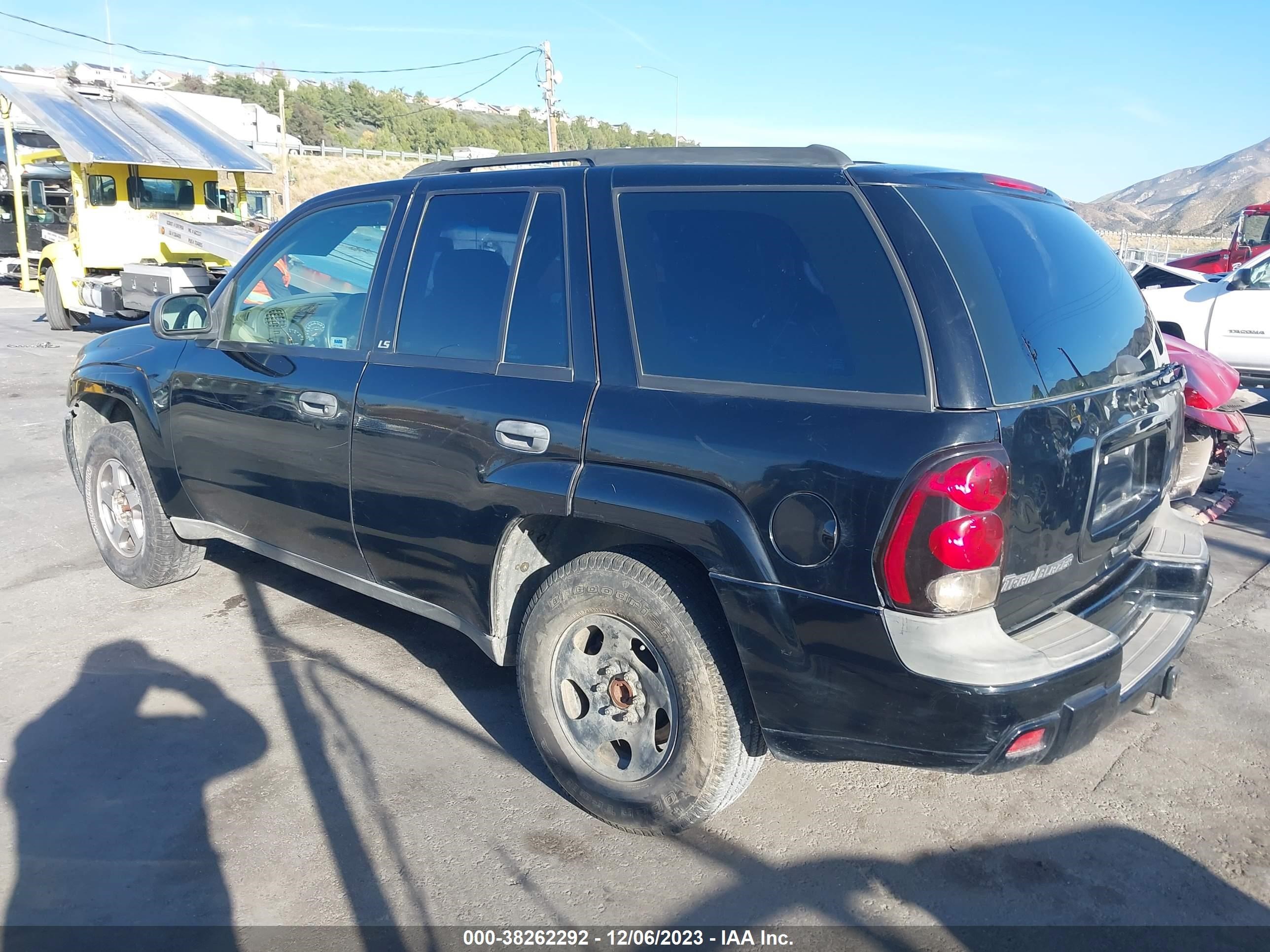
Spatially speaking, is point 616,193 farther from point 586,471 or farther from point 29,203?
point 29,203

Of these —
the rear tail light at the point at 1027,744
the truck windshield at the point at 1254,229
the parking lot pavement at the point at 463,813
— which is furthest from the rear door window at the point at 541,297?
the truck windshield at the point at 1254,229

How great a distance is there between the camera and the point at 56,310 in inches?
634

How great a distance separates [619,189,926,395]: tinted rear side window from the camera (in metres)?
2.53

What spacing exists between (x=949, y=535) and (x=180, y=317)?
3.76 m

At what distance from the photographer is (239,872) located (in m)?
2.92

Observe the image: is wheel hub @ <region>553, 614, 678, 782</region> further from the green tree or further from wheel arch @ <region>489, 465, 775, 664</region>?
the green tree

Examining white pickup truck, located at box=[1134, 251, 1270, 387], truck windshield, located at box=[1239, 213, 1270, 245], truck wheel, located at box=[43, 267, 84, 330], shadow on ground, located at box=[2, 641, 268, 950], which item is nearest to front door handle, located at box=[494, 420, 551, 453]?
shadow on ground, located at box=[2, 641, 268, 950]

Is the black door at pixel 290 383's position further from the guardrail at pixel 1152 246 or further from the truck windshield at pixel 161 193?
the truck windshield at pixel 161 193

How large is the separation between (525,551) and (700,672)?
0.83 meters

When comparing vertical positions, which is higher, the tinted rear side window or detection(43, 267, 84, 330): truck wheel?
the tinted rear side window

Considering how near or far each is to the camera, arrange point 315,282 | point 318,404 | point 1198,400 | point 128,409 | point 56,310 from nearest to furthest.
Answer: point 318,404 < point 315,282 < point 128,409 < point 1198,400 < point 56,310

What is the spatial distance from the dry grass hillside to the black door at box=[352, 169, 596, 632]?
149ft

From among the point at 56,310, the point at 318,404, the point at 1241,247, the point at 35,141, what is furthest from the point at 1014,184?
the point at 35,141

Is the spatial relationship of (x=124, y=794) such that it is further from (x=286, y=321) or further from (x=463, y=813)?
(x=286, y=321)
